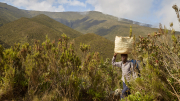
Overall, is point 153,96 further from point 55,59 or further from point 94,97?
point 55,59

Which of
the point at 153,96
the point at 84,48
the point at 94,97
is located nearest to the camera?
the point at 153,96

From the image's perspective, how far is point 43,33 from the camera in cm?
5691

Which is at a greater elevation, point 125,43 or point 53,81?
point 125,43

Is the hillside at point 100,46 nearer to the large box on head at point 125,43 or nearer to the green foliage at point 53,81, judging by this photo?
the green foliage at point 53,81

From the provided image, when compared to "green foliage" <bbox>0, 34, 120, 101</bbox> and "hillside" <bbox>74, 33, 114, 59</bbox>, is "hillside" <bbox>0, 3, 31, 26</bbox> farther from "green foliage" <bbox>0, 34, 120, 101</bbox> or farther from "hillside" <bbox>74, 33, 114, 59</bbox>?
"green foliage" <bbox>0, 34, 120, 101</bbox>

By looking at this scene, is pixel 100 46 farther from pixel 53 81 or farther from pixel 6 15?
pixel 6 15

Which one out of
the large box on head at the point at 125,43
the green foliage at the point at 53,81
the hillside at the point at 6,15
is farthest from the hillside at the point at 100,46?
the hillside at the point at 6,15

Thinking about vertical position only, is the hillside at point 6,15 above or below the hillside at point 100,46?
above

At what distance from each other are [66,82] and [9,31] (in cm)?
6597

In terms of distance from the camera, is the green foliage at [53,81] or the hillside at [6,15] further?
the hillside at [6,15]

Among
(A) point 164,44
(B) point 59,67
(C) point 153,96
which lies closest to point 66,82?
(B) point 59,67

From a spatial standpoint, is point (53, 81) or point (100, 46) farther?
point (100, 46)

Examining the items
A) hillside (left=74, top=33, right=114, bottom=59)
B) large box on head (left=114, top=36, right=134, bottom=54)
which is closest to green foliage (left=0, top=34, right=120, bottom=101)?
large box on head (left=114, top=36, right=134, bottom=54)

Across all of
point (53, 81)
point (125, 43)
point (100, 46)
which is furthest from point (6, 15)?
point (125, 43)
